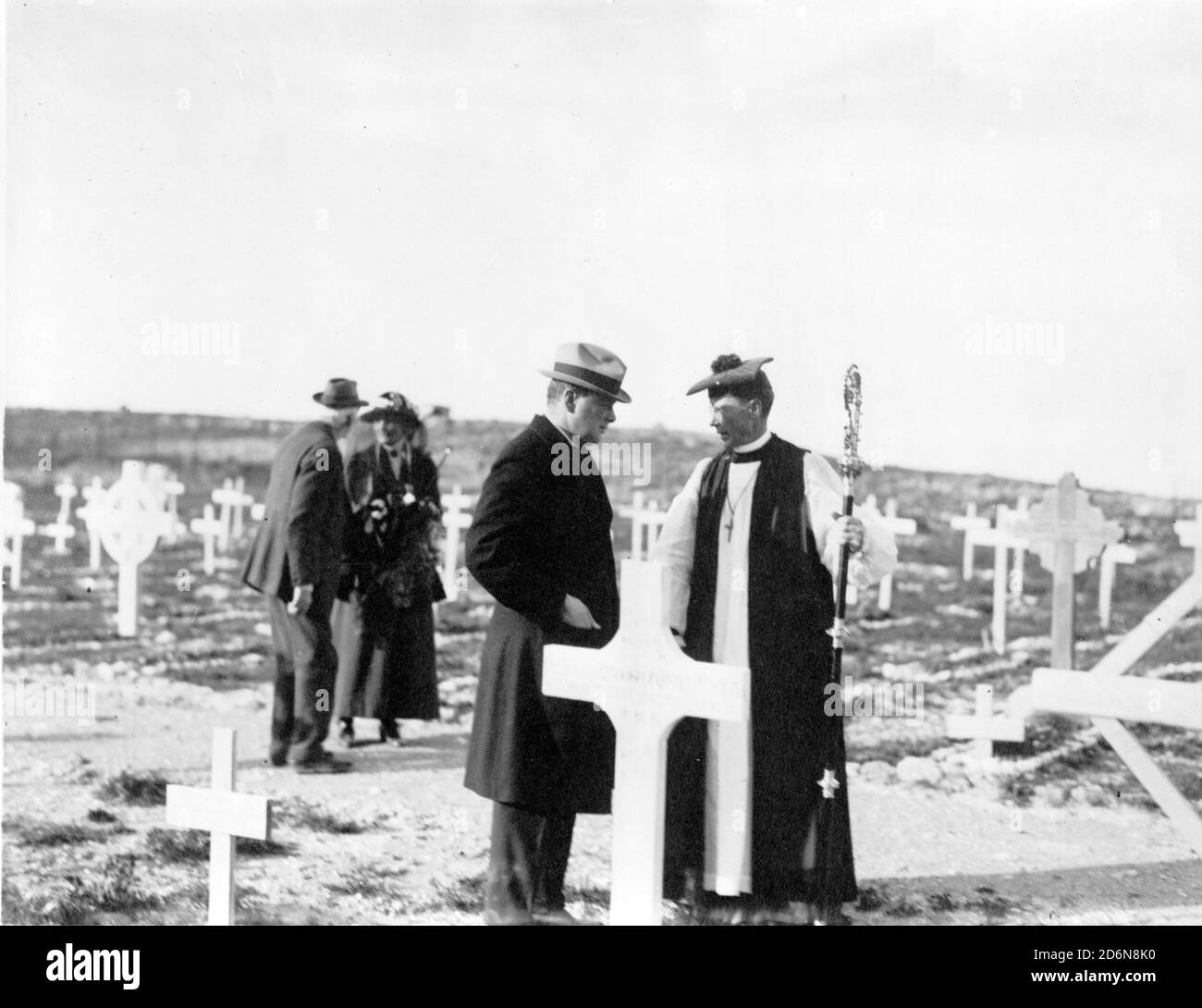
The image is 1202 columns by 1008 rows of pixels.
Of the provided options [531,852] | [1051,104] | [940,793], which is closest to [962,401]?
[1051,104]

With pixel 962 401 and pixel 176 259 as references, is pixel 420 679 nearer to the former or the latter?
pixel 176 259

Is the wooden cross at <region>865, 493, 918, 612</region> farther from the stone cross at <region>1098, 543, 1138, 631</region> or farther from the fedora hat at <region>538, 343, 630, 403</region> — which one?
the fedora hat at <region>538, 343, 630, 403</region>

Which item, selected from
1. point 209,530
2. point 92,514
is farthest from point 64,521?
point 209,530

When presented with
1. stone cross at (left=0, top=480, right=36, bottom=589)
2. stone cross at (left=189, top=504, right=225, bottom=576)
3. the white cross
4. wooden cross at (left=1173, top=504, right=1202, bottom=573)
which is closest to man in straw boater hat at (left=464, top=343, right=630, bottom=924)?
the white cross

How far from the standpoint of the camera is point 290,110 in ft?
19.9

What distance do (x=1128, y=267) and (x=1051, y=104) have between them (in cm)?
60

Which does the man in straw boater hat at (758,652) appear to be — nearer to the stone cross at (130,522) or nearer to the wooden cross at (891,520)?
the wooden cross at (891,520)

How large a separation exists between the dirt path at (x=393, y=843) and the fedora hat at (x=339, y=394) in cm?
126

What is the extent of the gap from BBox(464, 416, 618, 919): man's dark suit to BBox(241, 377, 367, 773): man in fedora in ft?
3.45

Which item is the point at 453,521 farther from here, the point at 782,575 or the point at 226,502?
the point at 782,575

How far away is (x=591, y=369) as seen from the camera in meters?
5.48

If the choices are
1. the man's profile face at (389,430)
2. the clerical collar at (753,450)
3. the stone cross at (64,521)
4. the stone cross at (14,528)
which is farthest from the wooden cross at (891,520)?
the stone cross at (14,528)

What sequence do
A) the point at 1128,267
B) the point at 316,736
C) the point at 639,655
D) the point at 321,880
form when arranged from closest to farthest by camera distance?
the point at 639,655 → the point at 1128,267 → the point at 321,880 → the point at 316,736

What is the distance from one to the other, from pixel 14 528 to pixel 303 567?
5.00ft
